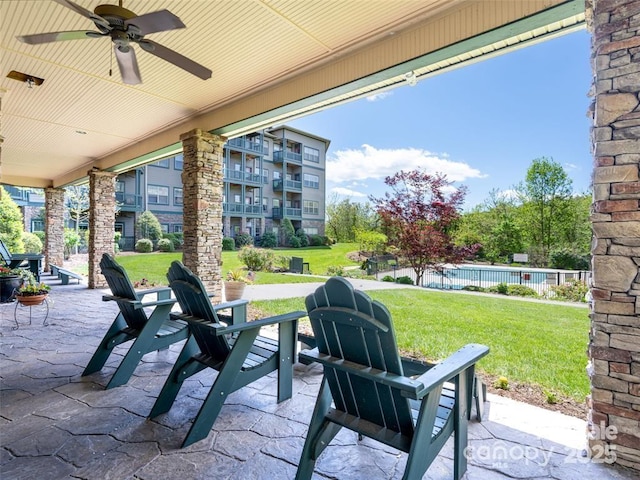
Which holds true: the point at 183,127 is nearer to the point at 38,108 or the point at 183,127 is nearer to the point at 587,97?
the point at 38,108

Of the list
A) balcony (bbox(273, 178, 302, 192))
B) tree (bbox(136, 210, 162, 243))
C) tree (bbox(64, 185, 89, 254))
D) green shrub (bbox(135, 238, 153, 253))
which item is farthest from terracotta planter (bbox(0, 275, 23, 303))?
balcony (bbox(273, 178, 302, 192))

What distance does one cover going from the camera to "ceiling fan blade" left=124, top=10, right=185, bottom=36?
7.47 feet

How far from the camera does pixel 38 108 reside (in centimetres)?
523

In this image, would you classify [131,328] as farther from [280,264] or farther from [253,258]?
[280,264]

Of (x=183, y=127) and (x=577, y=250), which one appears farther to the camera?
(x=577, y=250)

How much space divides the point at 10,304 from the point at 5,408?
529 cm

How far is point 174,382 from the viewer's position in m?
2.46

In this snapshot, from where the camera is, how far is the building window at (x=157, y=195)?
1928cm

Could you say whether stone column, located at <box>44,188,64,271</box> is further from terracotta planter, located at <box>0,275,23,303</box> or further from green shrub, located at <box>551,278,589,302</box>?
green shrub, located at <box>551,278,589,302</box>

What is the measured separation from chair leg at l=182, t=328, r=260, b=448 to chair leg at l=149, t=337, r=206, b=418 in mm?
399

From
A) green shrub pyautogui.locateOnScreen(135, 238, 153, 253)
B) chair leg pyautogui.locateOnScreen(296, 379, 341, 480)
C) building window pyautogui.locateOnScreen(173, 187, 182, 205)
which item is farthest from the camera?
building window pyautogui.locateOnScreen(173, 187, 182, 205)

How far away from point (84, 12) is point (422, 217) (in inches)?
319

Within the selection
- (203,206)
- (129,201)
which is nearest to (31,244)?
(129,201)

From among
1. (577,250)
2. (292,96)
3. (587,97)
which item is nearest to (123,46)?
(292,96)
